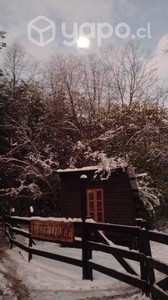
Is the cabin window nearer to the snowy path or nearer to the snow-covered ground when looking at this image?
the snow-covered ground

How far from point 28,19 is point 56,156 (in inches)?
391

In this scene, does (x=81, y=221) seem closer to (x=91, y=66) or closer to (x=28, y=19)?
(x=28, y=19)

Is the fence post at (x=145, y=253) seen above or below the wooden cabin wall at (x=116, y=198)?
below

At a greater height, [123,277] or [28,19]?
[28,19]

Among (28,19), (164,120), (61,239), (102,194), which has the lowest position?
(61,239)

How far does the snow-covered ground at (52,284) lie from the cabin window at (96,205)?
4.83m

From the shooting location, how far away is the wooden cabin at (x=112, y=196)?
14.0 meters

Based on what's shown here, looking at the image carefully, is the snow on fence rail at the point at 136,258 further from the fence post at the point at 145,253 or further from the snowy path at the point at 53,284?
the snowy path at the point at 53,284

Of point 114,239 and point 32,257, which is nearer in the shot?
point 32,257

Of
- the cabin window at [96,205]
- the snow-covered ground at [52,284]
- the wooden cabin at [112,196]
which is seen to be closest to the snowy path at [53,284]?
the snow-covered ground at [52,284]

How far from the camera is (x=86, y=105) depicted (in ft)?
76.3

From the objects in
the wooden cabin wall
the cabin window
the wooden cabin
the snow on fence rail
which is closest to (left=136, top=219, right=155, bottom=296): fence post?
the snow on fence rail

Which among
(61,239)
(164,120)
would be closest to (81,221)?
(61,239)

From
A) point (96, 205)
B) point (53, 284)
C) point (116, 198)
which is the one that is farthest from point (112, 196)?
point (53, 284)
